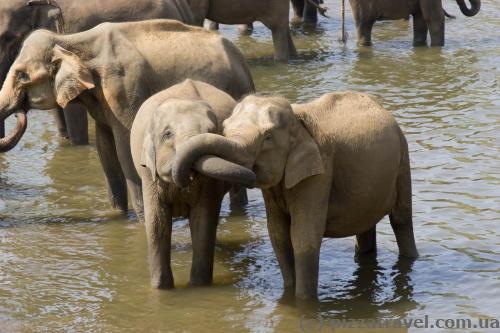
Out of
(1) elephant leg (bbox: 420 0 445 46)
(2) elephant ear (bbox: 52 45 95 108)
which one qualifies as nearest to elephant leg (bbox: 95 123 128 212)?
(2) elephant ear (bbox: 52 45 95 108)

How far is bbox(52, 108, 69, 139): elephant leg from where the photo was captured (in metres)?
13.4

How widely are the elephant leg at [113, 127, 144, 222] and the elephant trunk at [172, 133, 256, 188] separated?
2.62 metres

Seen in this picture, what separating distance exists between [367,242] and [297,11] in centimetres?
1149

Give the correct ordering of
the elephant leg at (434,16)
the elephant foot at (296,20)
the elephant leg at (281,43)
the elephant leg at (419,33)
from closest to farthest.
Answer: the elephant leg at (281,43) < the elephant leg at (434,16) < the elephant leg at (419,33) < the elephant foot at (296,20)

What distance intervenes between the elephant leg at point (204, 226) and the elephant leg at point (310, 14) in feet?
38.7

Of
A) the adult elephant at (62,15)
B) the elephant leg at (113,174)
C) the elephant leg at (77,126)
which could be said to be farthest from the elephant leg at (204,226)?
the elephant leg at (77,126)

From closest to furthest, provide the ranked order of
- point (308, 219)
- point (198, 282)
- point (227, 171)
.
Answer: point (227, 171) < point (308, 219) < point (198, 282)

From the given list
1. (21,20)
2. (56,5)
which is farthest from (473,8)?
(21,20)

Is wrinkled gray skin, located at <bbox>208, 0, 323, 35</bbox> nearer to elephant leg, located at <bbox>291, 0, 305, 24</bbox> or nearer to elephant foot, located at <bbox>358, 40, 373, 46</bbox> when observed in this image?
elephant leg, located at <bbox>291, 0, 305, 24</bbox>

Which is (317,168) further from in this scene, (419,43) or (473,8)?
(473,8)

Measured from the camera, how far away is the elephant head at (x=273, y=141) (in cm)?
761

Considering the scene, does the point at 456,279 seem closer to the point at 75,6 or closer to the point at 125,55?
the point at 125,55

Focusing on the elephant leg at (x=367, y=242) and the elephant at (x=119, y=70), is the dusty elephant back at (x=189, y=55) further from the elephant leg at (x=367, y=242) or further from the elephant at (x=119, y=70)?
the elephant leg at (x=367, y=242)

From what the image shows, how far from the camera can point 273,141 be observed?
7715 millimetres
